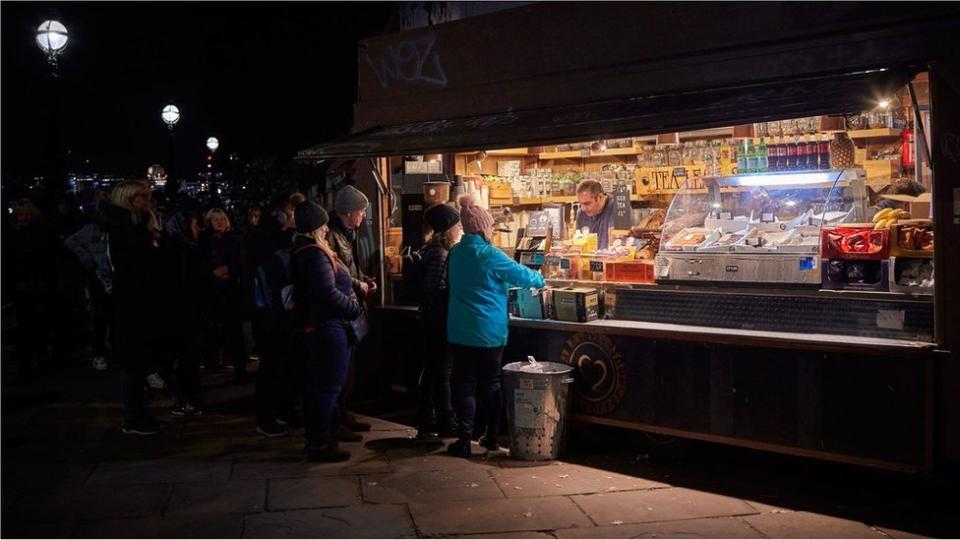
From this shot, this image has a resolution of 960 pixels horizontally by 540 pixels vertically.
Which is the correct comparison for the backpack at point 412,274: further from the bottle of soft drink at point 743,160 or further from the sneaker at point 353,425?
the bottle of soft drink at point 743,160

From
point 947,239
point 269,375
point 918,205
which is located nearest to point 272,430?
point 269,375

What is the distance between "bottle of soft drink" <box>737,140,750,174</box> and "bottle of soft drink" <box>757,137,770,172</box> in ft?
0.34

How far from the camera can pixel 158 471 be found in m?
6.34

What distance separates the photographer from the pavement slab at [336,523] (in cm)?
499

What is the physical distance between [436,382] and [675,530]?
2802mm

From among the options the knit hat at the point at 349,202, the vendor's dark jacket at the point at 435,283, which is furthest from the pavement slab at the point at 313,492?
the knit hat at the point at 349,202

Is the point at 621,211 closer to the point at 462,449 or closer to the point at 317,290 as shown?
the point at 462,449

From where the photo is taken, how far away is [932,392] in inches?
204

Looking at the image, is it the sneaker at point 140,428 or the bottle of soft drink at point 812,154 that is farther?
the sneaker at point 140,428

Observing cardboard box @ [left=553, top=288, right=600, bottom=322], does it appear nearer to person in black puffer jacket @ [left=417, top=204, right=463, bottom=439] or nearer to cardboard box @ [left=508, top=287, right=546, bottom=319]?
cardboard box @ [left=508, top=287, right=546, bottom=319]

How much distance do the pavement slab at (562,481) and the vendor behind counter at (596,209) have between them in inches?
115

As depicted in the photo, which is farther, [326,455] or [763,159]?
[763,159]

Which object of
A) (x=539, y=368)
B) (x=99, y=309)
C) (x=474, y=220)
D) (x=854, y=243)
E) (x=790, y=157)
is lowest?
(x=539, y=368)

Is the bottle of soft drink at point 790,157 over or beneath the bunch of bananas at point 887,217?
over
